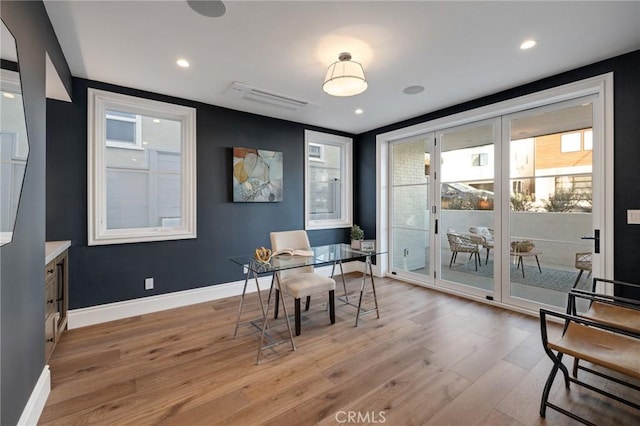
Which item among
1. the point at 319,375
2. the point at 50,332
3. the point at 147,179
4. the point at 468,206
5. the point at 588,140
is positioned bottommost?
the point at 319,375

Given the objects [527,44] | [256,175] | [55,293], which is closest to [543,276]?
[527,44]

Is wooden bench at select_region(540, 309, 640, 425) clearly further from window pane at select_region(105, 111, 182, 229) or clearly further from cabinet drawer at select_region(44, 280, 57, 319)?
window pane at select_region(105, 111, 182, 229)

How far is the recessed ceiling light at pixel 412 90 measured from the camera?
10.5 feet

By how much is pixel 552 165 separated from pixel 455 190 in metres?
1.14

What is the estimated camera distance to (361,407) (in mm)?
1765

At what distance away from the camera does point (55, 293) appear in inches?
96.3

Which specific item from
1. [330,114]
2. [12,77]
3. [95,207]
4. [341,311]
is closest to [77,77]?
[95,207]

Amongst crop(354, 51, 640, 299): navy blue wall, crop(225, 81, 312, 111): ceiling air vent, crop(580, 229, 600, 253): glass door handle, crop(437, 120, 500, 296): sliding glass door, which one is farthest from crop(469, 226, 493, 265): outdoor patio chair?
crop(225, 81, 312, 111): ceiling air vent

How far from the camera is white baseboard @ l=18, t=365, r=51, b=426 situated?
152cm

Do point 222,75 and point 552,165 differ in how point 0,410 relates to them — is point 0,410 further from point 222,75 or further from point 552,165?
point 552,165

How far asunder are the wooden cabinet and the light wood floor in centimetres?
19

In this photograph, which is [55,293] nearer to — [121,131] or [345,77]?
[121,131]

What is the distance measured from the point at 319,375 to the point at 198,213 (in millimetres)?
2552

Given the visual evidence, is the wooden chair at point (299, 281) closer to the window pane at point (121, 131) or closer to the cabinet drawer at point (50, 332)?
the cabinet drawer at point (50, 332)
